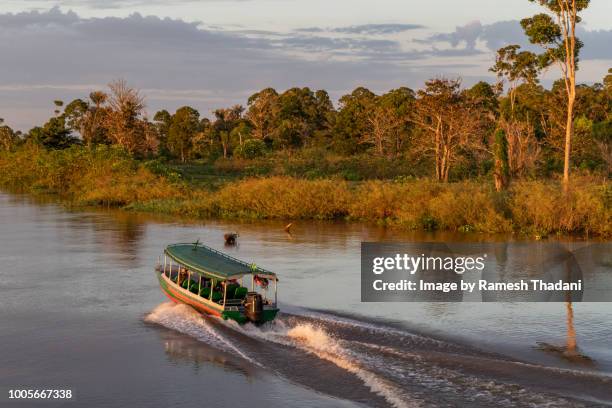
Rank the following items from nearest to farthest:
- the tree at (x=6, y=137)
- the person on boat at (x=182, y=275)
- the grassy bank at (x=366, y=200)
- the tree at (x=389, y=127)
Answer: the person on boat at (x=182, y=275) < the grassy bank at (x=366, y=200) < the tree at (x=389, y=127) < the tree at (x=6, y=137)

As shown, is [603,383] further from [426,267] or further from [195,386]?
[426,267]

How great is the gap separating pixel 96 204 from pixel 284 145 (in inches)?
1422

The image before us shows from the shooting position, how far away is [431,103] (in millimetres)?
60250

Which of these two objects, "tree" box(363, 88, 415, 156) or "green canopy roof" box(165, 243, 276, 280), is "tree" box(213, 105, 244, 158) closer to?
"tree" box(363, 88, 415, 156)

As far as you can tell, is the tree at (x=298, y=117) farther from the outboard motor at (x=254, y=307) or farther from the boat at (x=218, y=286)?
the outboard motor at (x=254, y=307)

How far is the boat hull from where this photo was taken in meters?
18.5

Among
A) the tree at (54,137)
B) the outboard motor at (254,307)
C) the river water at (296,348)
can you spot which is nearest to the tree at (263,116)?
the tree at (54,137)

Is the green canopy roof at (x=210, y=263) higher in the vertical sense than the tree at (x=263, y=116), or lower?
lower

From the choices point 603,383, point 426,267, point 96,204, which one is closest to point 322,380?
point 603,383

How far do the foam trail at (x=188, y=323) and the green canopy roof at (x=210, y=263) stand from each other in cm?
125

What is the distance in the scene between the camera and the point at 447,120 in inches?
2377

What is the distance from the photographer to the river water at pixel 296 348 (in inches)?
556

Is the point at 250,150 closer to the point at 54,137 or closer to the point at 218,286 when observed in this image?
the point at 54,137

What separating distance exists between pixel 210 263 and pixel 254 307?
321cm
